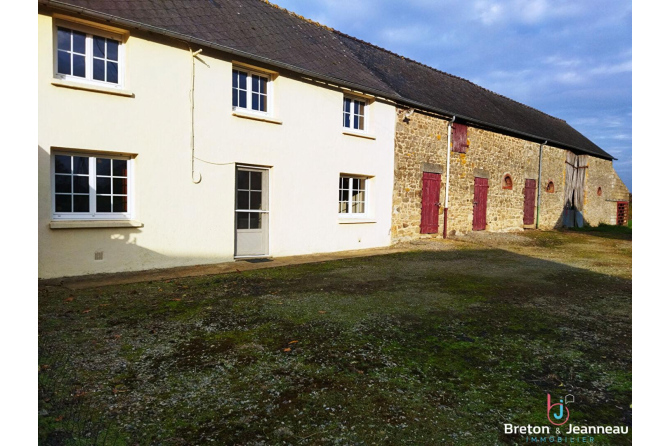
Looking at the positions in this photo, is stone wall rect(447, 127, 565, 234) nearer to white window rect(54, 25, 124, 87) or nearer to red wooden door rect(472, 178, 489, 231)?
red wooden door rect(472, 178, 489, 231)

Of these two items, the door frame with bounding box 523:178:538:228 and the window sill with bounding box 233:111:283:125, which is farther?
the door frame with bounding box 523:178:538:228

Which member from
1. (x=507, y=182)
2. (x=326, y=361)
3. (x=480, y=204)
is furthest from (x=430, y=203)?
(x=326, y=361)

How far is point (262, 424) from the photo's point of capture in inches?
96.8

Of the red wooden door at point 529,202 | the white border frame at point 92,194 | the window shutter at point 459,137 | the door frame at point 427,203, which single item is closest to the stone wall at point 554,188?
the red wooden door at point 529,202

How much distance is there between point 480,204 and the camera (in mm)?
15062

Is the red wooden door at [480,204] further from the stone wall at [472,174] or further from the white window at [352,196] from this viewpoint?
the white window at [352,196]

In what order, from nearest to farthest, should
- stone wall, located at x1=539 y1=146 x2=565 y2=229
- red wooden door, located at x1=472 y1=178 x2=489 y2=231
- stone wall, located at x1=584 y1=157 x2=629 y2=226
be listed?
red wooden door, located at x1=472 y1=178 x2=489 y2=231 → stone wall, located at x1=539 y1=146 x2=565 y2=229 → stone wall, located at x1=584 y1=157 x2=629 y2=226

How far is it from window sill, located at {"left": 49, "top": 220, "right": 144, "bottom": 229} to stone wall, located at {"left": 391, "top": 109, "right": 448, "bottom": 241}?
732cm

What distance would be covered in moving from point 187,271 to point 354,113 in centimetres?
655

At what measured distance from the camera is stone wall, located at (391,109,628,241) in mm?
12227

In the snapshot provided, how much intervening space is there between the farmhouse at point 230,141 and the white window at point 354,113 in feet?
0.16

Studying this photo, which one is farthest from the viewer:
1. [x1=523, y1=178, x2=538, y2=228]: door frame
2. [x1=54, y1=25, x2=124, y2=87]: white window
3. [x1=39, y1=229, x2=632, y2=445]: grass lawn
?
[x1=523, y1=178, x2=538, y2=228]: door frame

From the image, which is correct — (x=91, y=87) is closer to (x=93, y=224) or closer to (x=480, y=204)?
(x=93, y=224)

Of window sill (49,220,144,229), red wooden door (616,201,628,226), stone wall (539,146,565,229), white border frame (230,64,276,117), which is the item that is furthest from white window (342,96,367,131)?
red wooden door (616,201,628,226)
